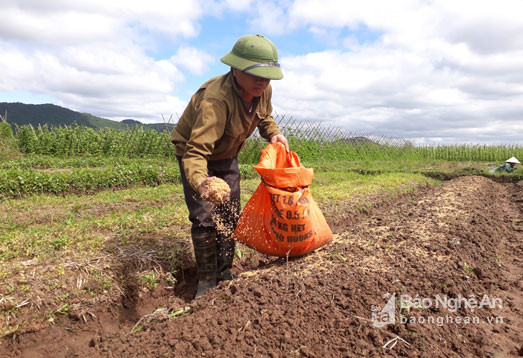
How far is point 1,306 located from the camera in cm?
248

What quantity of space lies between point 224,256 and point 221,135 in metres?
1.14

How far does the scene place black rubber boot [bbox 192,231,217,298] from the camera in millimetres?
2859

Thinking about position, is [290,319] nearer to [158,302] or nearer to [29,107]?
[158,302]

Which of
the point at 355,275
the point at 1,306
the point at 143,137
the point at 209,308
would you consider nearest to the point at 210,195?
the point at 209,308

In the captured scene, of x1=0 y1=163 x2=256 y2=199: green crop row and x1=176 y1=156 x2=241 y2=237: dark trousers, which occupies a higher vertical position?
x1=176 y1=156 x2=241 y2=237: dark trousers

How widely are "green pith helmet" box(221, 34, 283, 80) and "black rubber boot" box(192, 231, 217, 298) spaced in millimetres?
1296

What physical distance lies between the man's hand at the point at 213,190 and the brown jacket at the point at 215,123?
7 cm

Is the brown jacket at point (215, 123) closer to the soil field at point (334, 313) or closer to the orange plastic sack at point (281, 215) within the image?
the orange plastic sack at point (281, 215)

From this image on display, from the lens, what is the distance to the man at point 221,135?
230 cm

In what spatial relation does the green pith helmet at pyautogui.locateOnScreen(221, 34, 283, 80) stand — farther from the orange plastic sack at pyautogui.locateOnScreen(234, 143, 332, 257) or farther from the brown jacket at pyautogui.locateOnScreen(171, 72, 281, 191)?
the orange plastic sack at pyautogui.locateOnScreen(234, 143, 332, 257)

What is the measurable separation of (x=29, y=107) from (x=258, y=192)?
2962 inches

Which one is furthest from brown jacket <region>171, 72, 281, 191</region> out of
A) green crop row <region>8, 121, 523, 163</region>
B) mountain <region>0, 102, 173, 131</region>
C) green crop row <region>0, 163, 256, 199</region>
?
mountain <region>0, 102, 173, 131</region>

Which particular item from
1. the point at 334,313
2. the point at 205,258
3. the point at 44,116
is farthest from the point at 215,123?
the point at 44,116

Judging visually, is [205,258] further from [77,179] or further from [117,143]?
[117,143]
